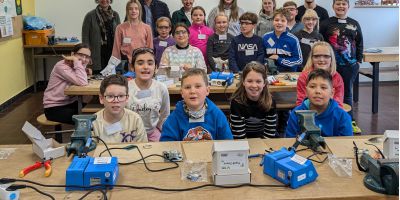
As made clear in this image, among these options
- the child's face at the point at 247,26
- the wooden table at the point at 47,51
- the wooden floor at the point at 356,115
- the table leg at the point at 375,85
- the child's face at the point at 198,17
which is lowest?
the wooden floor at the point at 356,115

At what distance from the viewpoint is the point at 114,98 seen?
2.39 m

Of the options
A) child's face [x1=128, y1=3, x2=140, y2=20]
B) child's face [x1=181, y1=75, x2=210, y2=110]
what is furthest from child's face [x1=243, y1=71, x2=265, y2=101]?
child's face [x1=128, y1=3, x2=140, y2=20]

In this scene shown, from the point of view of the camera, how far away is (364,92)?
674cm

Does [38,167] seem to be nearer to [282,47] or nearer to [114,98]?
[114,98]

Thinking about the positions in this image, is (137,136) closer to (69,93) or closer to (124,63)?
(69,93)

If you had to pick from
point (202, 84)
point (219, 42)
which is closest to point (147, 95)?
point (202, 84)

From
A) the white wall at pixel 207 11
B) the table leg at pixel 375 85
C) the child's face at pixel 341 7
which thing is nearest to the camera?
the child's face at pixel 341 7

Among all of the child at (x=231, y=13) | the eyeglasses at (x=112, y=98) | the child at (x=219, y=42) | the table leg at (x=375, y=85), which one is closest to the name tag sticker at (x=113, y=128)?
the eyeglasses at (x=112, y=98)

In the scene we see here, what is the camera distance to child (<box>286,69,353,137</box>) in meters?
2.37

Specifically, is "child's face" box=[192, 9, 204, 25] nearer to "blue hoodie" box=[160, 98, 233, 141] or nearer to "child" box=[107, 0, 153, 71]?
"child" box=[107, 0, 153, 71]

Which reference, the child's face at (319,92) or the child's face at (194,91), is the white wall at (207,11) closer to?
the child's face at (319,92)

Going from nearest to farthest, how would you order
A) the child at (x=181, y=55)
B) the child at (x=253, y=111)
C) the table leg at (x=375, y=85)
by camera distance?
the child at (x=253, y=111) < the child at (x=181, y=55) < the table leg at (x=375, y=85)

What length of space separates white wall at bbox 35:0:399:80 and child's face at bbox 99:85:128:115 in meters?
4.88

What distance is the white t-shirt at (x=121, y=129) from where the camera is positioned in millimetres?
2344
